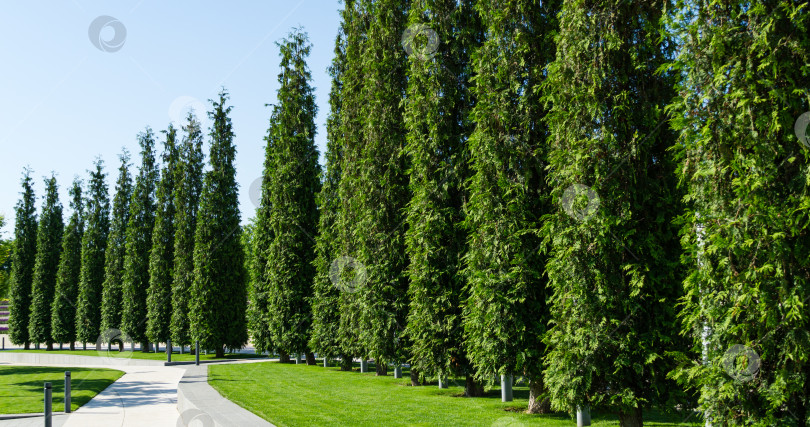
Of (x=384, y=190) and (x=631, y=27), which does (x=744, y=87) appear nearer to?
(x=631, y=27)

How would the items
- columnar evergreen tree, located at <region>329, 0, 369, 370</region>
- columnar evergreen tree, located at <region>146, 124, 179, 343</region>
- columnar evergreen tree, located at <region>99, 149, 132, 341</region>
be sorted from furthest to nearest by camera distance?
columnar evergreen tree, located at <region>99, 149, 132, 341</region> < columnar evergreen tree, located at <region>146, 124, 179, 343</region> < columnar evergreen tree, located at <region>329, 0, 369, 370</region>

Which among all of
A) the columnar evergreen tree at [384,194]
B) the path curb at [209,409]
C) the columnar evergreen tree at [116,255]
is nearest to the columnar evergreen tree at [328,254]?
the columnar evergreen tree at [384,194]

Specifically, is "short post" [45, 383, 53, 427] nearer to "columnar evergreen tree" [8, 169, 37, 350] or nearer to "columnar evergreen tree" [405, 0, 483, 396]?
"columnar evergreen tree" [405, 0, 483, 396]

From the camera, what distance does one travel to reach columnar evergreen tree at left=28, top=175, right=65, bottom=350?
4144 cm

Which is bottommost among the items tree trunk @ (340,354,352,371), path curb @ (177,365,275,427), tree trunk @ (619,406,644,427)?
tree trunk @ (340,354,352,371)

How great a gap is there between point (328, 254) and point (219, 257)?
983 cm

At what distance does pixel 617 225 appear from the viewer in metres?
8.25

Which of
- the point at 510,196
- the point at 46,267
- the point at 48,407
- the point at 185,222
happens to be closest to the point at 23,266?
the point at 46,267

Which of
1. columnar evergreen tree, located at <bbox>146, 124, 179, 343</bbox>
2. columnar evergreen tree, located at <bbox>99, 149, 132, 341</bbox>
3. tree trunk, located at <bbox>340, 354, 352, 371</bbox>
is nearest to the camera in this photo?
tree trunk, located at <bbox>340, 354, 352, 371</bbox>

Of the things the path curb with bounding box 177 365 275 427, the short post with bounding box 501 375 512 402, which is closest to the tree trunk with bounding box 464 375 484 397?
the short post with bounding box 501 375 512 402

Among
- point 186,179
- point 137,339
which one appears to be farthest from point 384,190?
point 137,339

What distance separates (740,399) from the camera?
19.5 ft

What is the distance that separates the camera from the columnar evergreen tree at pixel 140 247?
34.2 meters

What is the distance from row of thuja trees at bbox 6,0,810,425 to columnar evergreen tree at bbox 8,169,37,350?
30.0m
